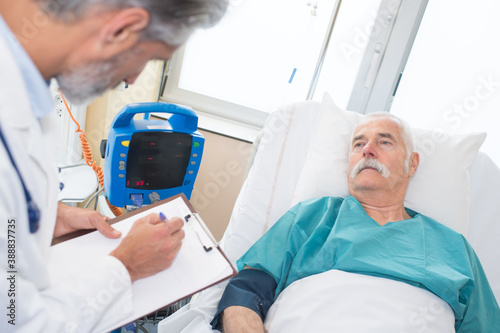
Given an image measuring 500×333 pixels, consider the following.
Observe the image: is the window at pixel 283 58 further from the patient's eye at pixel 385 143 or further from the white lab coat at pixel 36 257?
the white lab coat at pixel 36 257

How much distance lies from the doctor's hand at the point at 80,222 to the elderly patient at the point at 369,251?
418mm

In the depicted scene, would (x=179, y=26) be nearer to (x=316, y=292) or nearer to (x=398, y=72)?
(x=316, y=292)

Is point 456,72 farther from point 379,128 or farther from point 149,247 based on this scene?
point 149,247

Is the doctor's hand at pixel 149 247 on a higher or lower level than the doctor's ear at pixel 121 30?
lower

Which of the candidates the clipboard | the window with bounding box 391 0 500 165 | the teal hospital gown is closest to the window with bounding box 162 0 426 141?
the window with bounding box 391 0 500 165

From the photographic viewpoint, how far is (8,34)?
1.66 feet

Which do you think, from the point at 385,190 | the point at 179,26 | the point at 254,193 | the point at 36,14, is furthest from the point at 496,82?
the point at 36,14

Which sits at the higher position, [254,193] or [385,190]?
[385,190]

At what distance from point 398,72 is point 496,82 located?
18.9 inches

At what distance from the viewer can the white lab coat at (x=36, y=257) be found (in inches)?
20.2

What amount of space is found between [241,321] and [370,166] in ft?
2.42

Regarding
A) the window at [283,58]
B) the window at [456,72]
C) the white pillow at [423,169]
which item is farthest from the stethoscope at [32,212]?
the window at [456,72]

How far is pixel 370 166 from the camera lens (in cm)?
131

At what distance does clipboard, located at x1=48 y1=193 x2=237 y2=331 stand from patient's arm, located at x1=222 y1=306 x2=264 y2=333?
0.26 meters
